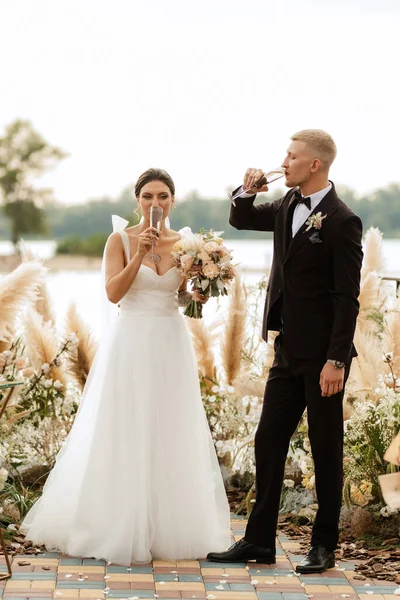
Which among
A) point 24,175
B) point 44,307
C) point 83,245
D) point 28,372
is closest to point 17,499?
point 28,372

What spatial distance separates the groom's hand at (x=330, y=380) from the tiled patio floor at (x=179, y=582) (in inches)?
31.1

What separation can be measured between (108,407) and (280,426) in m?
0.81

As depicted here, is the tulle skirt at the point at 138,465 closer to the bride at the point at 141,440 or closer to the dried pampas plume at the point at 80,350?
the bride at the point at 141,440

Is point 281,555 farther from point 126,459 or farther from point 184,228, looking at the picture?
point 184,228

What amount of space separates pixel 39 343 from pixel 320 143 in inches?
91.2

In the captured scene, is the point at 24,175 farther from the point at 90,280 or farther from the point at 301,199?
the point at 301,199

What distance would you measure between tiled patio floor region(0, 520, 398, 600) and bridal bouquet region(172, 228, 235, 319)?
1.23 m

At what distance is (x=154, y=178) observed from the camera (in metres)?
4.43

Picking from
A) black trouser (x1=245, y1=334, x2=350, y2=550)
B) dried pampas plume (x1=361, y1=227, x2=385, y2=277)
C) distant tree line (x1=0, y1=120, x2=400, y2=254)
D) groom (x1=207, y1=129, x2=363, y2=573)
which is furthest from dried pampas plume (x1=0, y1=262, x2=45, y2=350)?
dried pampas plume (x1=361, y1=227, x2=385, y2=277)

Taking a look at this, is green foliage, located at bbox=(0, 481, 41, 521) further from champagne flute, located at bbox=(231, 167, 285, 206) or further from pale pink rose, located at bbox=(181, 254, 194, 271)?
champagne flute, located at bbox=(231, 167, 285, 206)

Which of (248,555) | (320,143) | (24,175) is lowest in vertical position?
(248,555)

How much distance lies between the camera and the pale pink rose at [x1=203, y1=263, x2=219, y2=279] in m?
4.24

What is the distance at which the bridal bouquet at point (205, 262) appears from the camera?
427cm

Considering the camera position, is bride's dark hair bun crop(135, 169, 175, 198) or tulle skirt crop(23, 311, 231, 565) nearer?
tulle skirt crop(23, 311, 231, 565)
